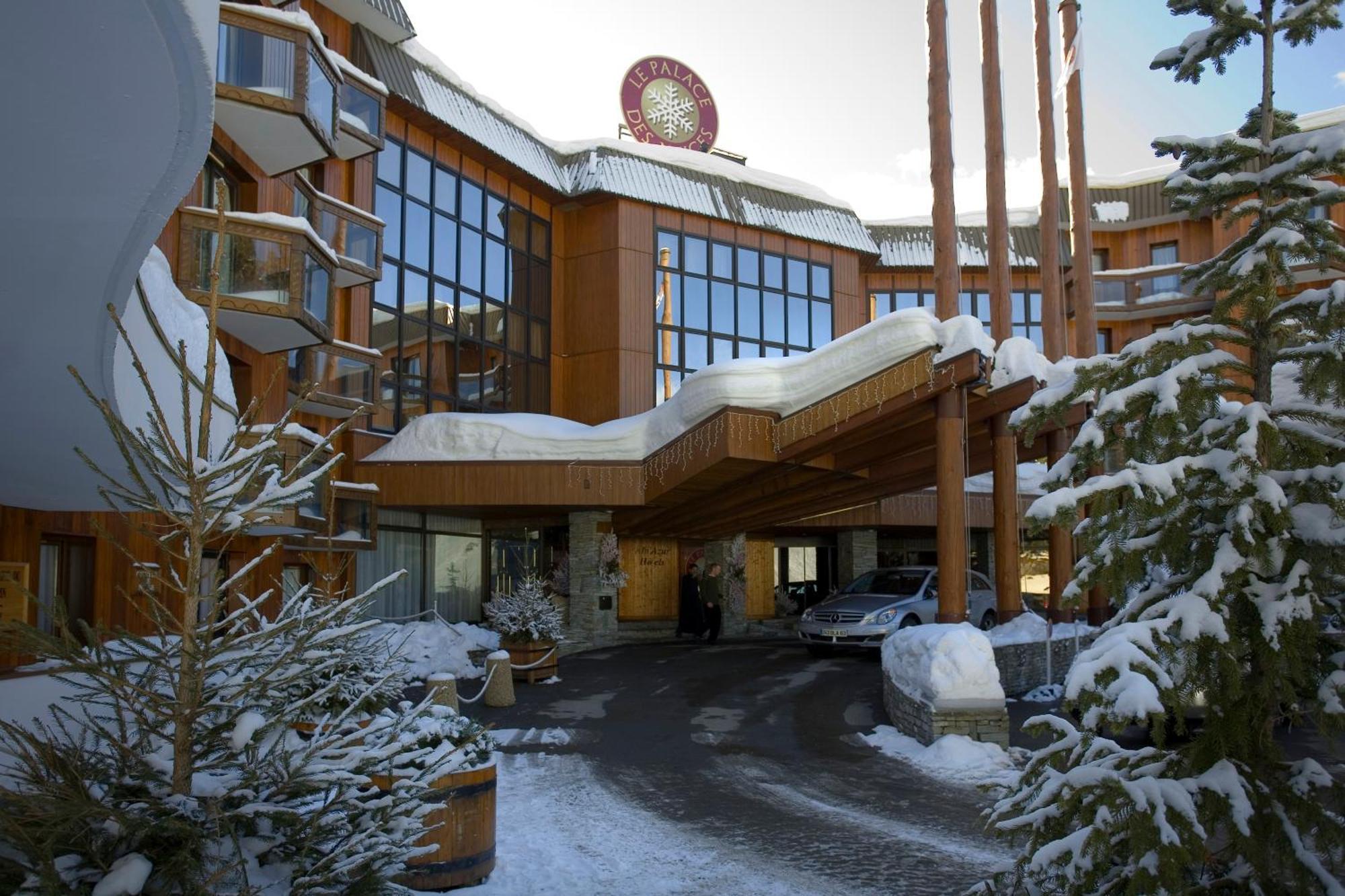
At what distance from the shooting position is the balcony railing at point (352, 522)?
19078 millimetres

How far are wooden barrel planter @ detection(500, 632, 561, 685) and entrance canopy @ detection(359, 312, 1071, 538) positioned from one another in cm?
425

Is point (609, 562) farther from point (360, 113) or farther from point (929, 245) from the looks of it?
point (929, 245)

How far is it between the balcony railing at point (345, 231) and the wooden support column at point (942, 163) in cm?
1043

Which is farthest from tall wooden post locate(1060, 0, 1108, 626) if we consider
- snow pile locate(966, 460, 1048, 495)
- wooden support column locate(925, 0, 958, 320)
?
snow pile locate(966, 460, 1048, 495)

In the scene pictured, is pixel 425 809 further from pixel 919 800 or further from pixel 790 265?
pixel 790 265

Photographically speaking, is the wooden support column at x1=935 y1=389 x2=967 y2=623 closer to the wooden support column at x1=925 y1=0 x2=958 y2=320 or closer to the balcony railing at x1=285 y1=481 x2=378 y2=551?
the wooden support column at x1=925 y1=0 x2=958 y2=320

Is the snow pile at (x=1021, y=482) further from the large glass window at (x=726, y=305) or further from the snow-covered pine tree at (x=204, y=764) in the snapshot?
the snow-covered pine tree at (x=204, y=764)

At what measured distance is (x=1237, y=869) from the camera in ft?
14.2

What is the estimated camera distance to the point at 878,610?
20578mm

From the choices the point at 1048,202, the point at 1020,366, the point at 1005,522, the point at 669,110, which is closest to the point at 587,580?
the point at 1005,522

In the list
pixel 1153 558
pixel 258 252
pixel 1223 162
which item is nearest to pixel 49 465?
pixel 1153 558

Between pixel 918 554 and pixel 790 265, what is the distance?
10.5m

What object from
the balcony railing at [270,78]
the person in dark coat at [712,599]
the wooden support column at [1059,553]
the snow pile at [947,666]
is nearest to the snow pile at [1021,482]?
the person in dark coat at [712,599]

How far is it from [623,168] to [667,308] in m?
3.87
